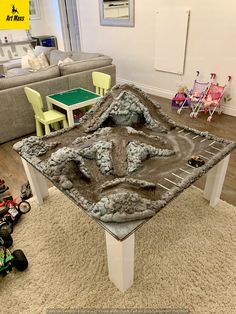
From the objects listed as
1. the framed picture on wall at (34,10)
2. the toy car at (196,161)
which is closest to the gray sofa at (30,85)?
the toy car at (196,161)

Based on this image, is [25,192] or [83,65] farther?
[83,65]

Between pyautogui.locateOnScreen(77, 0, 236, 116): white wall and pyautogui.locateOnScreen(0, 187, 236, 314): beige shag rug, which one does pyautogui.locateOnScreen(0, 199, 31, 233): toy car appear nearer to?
pyautogui.locateOnScreen(0, 187, 236, 314): beige shag rug

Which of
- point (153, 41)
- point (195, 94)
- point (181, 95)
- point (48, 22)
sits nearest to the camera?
point (195, 94)

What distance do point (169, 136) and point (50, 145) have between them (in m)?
0.91

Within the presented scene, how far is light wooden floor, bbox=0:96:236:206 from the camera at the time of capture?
7.31 ft

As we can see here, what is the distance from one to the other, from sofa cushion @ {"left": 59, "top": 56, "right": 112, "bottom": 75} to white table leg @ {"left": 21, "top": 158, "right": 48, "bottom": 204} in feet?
5.94

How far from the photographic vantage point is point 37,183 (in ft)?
6.56

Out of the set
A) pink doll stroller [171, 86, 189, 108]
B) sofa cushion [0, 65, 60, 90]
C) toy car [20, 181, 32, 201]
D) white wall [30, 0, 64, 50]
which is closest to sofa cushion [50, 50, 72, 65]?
sofa cushion [0, 65, 60, 90]

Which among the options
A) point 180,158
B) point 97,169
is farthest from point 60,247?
point 180,158

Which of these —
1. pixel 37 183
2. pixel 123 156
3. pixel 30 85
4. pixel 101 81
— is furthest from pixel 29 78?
pixel 123 156

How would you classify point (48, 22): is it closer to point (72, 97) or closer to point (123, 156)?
point (72, 97)

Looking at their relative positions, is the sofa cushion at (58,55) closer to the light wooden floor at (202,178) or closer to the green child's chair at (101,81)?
the green child's chair at (101,81)

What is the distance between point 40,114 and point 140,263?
1941mm

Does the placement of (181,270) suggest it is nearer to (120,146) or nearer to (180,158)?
(180,158)
